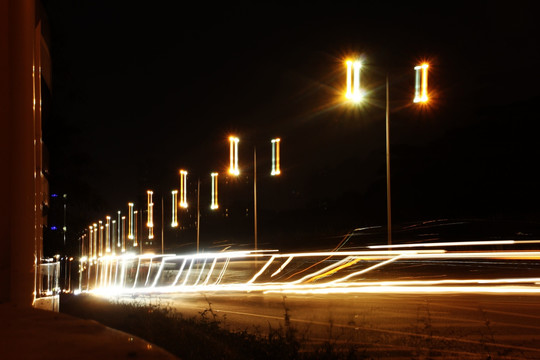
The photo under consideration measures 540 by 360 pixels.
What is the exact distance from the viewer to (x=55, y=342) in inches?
240

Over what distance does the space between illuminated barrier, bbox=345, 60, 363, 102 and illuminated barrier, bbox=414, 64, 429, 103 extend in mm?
2339

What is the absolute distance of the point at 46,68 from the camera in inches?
315

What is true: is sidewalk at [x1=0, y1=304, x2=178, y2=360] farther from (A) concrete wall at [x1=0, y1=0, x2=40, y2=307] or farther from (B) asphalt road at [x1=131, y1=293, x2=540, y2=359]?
(B) asphalt road at [x1=131, y1=293, x2=540, y2=359]

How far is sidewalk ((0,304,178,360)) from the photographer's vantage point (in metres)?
5.60

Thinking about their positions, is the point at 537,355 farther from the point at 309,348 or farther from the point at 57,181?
the point at 57,181

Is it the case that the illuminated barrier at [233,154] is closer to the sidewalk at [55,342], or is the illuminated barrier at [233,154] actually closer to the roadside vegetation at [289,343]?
the roadside vegetation at [289,343]

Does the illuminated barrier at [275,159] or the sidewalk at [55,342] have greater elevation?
the illuminated barrier at [275,159]

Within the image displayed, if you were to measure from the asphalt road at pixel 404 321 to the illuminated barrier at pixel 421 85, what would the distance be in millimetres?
6884

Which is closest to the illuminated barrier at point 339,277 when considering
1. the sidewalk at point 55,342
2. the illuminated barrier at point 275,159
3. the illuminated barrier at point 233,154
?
the illuminated barrier at point 275,159

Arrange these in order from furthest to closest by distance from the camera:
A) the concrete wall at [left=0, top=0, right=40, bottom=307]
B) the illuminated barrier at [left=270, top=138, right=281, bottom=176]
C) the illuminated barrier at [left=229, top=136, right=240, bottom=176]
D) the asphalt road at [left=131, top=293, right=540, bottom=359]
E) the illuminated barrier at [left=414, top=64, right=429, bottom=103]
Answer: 1. the illuminated barrier at [left=229, top=136, right=240, bottom=176]
2. the illuminated barrier at [left=270, top=138, right=281, bottom=176]
3. the illuminated barrier at [left=414, top=64, right=429, bottom=103]
4. the asphalt road at [left=131, top=293, right=540, bottom=359]
5. the concrete wall at [left=0, top=0, right=40, bottom=307]

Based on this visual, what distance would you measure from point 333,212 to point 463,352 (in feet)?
247

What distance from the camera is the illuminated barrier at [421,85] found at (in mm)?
22719

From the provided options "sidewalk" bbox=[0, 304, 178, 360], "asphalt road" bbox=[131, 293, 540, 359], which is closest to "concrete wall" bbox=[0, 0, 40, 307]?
"sidewalk" bbox=[0, 304, 178, 360]

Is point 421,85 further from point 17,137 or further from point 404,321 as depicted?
point 17,137
